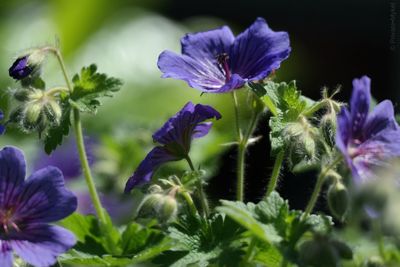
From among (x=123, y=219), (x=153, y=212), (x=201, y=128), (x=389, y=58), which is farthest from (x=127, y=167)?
(x=389, y=58)

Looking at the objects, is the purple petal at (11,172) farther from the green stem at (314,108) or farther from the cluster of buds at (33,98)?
the green stem at (314,108)

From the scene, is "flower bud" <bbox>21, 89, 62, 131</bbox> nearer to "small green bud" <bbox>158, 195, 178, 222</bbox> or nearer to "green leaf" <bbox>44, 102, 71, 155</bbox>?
"green leaf" <bbox>44, 102, 71, 155</bbox>

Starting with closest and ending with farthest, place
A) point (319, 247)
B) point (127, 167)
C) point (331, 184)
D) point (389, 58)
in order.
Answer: point (319, 247), point (331, 184), point (127, 167), point (389, 58)

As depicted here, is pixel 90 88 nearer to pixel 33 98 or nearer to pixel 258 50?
pixel 33 98

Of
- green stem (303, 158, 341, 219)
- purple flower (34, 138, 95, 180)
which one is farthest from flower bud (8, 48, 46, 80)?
purple flower (34, 138, 95, 180)

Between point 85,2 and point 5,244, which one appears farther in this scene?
point 85,2

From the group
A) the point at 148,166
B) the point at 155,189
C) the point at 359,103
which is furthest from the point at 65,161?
the point at 359,103

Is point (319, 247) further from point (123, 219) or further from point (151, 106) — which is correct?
point (151, 106)
